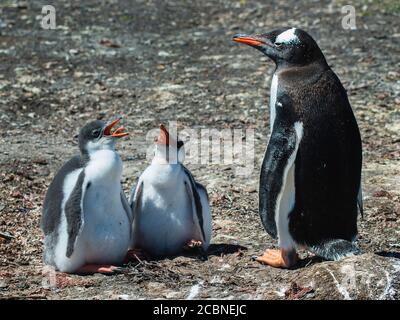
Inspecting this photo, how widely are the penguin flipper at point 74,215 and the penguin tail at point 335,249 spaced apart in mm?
1490

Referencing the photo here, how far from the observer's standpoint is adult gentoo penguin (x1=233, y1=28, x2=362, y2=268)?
5.81 metres

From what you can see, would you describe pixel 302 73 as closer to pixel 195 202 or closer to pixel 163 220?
pixel 195 202

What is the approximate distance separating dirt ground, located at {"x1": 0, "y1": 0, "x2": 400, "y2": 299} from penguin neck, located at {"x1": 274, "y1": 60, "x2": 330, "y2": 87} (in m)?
1.17

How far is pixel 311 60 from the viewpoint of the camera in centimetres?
595

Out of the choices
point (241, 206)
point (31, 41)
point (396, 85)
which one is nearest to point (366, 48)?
point (396, 85)

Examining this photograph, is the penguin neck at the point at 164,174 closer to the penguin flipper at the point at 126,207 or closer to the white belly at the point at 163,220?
the white belly at the point at 163,220

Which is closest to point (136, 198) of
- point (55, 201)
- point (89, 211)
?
point (89, 211)

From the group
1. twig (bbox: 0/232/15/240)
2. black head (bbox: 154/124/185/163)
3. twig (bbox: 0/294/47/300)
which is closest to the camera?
twig (bbox: 0/294/47/300)

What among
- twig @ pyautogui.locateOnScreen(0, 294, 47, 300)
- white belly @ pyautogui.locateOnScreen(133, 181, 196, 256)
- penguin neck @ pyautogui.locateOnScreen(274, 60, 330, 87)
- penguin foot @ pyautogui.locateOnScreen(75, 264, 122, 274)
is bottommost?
twig @ pyautogui.locateOnScreen(0, 294, 47, 300)

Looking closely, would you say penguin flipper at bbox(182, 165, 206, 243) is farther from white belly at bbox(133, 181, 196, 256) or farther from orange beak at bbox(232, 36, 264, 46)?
orange beak at bbox(232, 36, 264, 46)

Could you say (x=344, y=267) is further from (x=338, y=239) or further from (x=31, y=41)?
(x=31, y=41)

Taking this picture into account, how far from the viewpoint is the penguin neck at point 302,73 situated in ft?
19.2

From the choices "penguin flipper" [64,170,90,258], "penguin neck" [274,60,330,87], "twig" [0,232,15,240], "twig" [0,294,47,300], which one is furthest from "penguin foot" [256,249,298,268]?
"twig" [0,232,15,240]

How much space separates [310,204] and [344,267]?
603 millimetres
